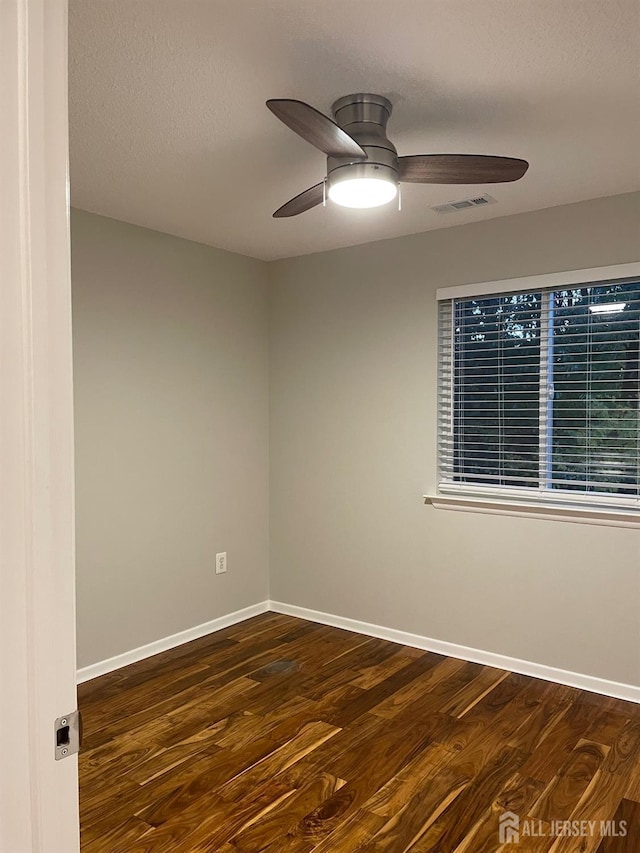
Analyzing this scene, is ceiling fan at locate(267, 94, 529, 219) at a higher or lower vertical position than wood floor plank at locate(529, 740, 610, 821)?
higher

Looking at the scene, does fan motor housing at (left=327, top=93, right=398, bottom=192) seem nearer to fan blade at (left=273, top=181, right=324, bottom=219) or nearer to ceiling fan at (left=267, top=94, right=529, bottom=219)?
ceiling fan at (left=267, top=94, right=529, bottom=219)

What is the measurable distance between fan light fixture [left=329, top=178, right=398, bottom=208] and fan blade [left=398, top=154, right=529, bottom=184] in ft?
0.26

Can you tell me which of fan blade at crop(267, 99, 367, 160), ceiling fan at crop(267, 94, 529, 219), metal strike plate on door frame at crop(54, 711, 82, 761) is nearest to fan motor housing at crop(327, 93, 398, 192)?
ceiling fan at crop(267, 94, 529, 219)

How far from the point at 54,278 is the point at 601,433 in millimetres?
2979

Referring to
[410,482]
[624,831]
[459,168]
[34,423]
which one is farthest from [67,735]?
[410,482]

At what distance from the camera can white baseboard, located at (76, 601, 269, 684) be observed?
3.48 meters

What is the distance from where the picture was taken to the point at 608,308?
3.24 m

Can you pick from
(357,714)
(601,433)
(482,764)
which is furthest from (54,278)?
(601,433)

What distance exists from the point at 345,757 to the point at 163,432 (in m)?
1.99

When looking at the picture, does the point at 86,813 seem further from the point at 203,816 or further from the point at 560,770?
the point at 560,770

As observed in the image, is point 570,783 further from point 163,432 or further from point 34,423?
point 163,432

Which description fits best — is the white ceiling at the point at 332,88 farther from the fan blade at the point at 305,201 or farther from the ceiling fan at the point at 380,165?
the fan blade at the point at 305,201

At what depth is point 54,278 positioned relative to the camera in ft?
2.69

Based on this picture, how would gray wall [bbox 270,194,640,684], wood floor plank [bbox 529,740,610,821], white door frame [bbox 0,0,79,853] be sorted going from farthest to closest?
gray wall [bbox 270,194,640,684]
wood floor plank [bbox 529,740,610,821]
white door frame [bbox 0,0,79,853]
